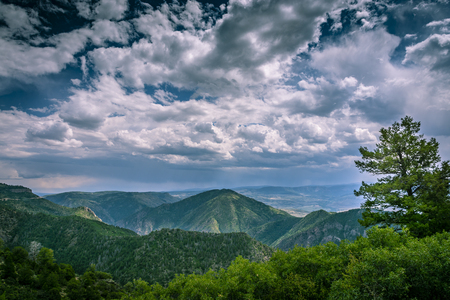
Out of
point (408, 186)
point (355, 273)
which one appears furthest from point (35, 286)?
point (408, 186)

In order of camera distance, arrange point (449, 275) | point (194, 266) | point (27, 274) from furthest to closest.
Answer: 1. point (194, 266)
2. point (27, 274)
3. point (449, 275)

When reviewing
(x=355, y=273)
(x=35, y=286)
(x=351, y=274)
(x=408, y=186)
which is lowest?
(x=35, y=286)

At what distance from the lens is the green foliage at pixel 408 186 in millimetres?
28016

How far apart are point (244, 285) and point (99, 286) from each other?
113m

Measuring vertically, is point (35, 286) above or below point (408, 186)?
below

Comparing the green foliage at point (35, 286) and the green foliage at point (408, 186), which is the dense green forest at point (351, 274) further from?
the green foliage at point (35, 286)

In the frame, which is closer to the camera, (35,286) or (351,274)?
(351,274)

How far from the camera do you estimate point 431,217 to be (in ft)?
93.6

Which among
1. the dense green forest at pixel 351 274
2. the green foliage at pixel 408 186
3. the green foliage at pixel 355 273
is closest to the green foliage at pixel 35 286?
the dense green forest at pixel 351 274

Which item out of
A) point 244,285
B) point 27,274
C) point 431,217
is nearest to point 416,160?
point 431,217

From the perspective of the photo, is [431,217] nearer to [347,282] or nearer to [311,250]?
[311,250]

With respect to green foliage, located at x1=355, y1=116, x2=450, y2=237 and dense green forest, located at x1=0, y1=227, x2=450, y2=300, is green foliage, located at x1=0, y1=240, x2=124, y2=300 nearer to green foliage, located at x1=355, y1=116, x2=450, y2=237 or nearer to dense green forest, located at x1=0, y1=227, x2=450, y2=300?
dense green forest, located at x1=0, y1=227, x2=450, y2=300

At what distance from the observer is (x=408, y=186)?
1222 inches

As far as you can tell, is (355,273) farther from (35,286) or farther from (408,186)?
(35,286)
